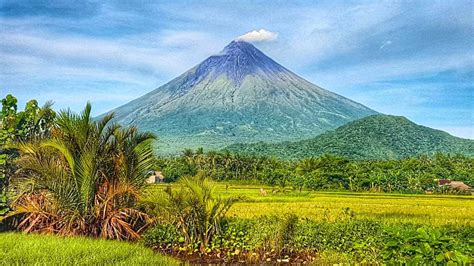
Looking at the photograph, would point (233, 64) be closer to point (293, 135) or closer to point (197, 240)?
point (293, 135)

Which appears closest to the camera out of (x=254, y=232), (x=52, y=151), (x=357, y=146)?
(x=254, y=232)

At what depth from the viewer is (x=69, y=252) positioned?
7328 millimetres

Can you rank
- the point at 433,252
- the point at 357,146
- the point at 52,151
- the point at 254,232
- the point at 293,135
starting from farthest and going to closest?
the point at 293,135 → the point at 357,146 → the point at 52,151 → the point at 254,232 → the point at 433,252

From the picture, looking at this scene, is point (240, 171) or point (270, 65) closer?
point (240, 171)

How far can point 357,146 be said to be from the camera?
406 feet

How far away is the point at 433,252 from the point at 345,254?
174 centimetres

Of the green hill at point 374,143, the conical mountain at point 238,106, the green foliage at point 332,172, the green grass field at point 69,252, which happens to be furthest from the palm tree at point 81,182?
the conical mountain at point 238,106

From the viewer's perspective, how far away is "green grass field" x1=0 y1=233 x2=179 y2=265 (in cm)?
686

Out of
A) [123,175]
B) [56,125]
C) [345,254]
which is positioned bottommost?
[345,254]

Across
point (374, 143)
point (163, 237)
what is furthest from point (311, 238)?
point (374, 143)

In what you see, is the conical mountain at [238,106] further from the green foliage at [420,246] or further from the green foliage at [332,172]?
the green foliage at [420,246]

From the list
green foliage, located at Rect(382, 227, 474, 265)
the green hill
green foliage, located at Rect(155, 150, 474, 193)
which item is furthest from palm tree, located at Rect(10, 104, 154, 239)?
the green hill

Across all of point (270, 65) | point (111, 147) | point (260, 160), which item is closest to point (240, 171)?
point (260, 160)

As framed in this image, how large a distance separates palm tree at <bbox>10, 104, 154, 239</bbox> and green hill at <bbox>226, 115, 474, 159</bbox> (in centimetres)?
10455
